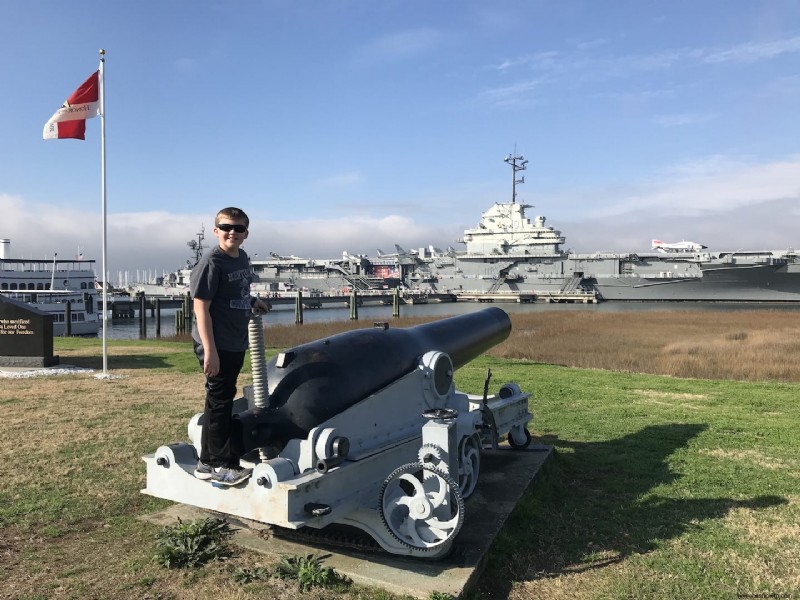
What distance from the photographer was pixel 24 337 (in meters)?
10.2

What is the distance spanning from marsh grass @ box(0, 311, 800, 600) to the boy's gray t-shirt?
0.99 metres

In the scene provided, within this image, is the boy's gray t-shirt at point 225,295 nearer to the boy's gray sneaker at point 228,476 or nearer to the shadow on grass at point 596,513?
the boy's gray sneaker at point 228,476

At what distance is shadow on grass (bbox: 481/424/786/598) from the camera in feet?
9.41

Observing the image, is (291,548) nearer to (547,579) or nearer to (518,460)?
(547,579)

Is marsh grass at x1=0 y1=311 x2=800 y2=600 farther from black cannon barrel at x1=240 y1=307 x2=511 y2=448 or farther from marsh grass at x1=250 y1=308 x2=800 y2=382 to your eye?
marsh grass at x1=250 y1=308 x2=800 y2=382

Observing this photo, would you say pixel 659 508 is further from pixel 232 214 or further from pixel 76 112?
pixel 76 112

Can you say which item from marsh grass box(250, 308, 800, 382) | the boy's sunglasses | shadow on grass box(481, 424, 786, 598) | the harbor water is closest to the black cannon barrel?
the boy's sunglasses

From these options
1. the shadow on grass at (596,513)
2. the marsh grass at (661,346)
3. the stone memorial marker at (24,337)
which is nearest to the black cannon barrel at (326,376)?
the shadow on grass at (596,513)

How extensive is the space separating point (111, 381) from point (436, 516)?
7.29 meters

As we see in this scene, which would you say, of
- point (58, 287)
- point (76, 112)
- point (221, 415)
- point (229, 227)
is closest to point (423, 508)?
point (221, 415)

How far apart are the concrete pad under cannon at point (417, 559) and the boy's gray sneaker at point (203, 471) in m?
0.49

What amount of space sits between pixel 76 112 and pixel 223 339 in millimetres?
8637

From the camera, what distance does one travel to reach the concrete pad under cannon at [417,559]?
2547 mm

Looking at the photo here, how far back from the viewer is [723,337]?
59.6ft
